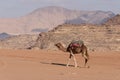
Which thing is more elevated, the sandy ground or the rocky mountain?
the sandy ground

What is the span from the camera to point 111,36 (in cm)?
8919

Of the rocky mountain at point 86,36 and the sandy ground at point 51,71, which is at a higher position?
the sandy ground at point 51,71

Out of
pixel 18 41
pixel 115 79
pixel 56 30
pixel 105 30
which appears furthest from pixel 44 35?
pixel 115 79

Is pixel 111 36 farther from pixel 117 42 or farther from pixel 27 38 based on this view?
pixel 27 38

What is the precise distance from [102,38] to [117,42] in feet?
13.4

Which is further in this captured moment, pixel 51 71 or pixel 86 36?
pixel 86 36

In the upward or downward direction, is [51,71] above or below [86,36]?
above

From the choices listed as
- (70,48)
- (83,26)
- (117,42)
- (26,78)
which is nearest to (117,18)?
(83,26)

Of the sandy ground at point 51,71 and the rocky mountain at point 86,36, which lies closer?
the sandy ground at point 51,71

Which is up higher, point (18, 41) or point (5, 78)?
point (5, 78)

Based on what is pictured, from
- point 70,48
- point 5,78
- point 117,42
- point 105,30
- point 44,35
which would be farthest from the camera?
point 44,35

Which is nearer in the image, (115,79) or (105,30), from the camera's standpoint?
(115,79)

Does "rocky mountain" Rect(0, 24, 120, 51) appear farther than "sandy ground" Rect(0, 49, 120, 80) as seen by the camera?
Yes

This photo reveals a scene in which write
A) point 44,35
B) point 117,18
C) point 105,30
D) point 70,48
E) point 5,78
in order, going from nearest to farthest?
point 5,78
point 70,48
point 105,30
point 44,35
point 117,18
